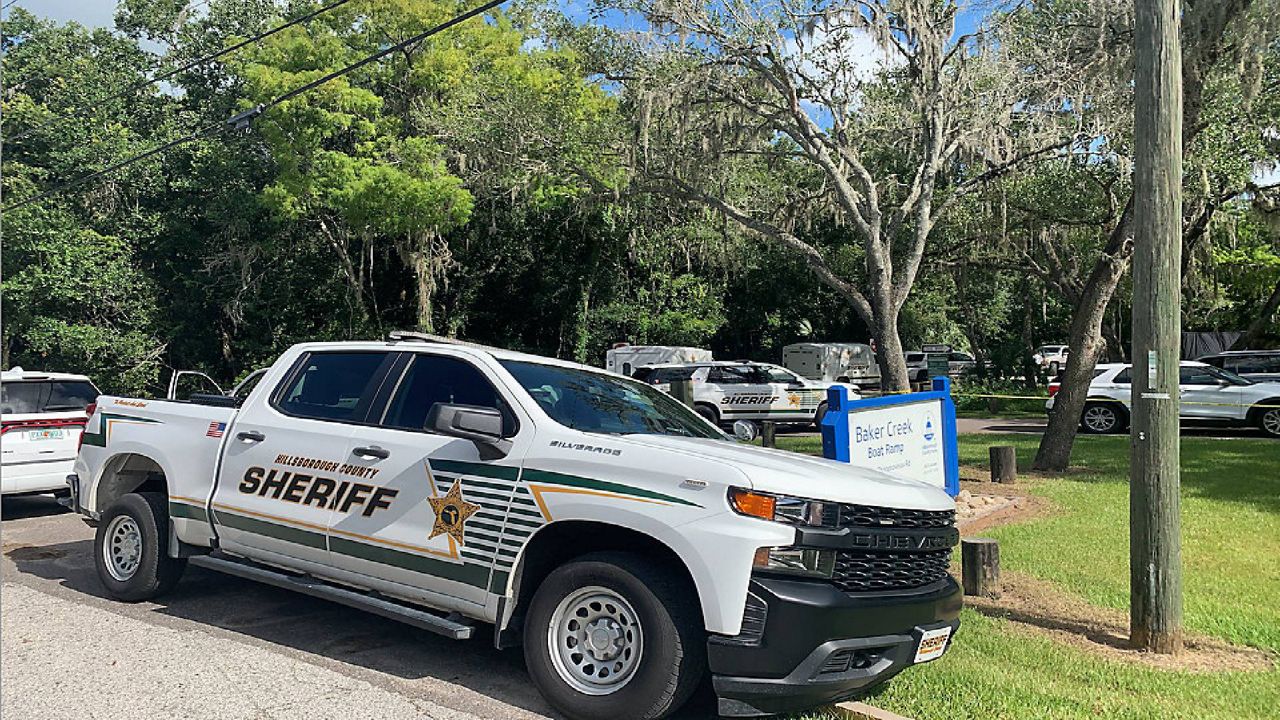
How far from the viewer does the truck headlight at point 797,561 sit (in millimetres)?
4438

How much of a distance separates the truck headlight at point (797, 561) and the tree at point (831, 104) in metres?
10.9

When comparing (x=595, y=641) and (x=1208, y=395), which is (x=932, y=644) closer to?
(x=595, y=641)

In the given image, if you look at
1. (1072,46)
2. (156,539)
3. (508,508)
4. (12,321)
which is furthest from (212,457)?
(12,321)

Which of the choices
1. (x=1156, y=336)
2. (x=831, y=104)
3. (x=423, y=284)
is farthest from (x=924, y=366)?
(x=1156, y=336)

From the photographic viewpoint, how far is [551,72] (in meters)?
27.5

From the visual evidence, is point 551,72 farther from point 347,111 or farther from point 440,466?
point 440,466

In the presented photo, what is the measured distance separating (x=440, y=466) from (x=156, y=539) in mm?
2781

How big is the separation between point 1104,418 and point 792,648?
18.5m

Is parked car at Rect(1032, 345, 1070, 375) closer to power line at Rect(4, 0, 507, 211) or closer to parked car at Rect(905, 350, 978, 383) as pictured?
parked car at Rect(905, 350, 978, 383)

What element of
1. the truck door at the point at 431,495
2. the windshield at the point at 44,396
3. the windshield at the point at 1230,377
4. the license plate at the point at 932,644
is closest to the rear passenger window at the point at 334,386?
the truck door at the point at 431,495

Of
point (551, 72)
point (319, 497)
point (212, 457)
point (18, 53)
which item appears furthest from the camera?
point (18, 53)

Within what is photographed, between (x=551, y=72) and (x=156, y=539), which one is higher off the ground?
(x=551, y=72)

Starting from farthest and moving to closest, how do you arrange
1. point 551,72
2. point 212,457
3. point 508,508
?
point 551,72
point 212,457
point 508,508

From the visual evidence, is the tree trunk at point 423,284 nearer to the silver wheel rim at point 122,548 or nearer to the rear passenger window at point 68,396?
the rear passenger window at point 68,396
